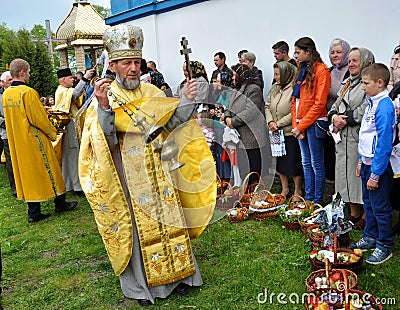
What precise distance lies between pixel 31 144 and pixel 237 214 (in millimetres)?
2802

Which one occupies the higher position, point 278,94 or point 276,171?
point 278,94

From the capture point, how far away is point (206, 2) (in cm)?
782

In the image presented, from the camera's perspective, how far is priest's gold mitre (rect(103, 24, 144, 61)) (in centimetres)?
312

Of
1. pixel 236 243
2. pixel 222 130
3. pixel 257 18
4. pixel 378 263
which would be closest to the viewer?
pixel 378 263

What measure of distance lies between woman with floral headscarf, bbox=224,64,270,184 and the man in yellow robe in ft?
7.83

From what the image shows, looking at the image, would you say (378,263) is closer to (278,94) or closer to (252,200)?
(252,200)

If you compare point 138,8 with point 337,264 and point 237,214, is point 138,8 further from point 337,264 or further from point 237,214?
point 337,264

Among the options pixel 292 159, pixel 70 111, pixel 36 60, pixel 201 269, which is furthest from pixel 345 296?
pixel 36 60

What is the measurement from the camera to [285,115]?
5.27 m

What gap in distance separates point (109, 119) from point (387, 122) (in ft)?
6.82

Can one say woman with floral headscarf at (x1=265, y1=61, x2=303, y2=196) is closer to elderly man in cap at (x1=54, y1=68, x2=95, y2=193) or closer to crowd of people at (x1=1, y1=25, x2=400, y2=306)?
crowd of people at (x1=1, y1=25, x2=400, y2=306)

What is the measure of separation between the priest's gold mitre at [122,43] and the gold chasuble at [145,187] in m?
0.24

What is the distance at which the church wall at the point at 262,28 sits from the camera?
531 centimetres

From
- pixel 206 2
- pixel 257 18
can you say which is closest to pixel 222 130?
pixel 257 18
